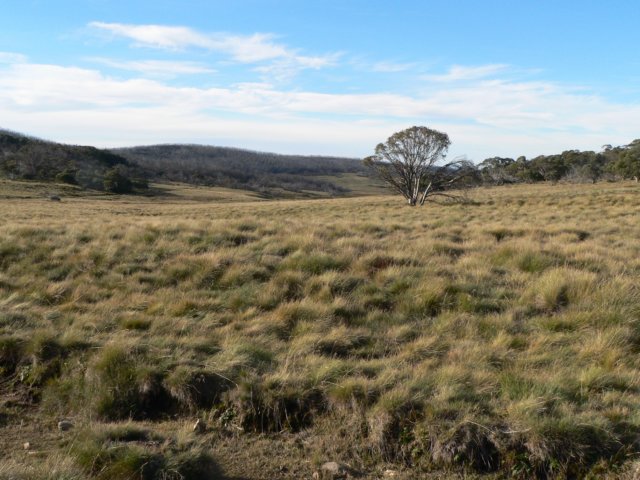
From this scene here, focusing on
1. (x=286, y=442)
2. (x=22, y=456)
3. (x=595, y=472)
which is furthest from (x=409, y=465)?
(x=22, y=456)

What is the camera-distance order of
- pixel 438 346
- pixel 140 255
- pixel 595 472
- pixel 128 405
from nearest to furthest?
pixel 595 472
pixel 128 405
pixel 438 346
pixel 140 255

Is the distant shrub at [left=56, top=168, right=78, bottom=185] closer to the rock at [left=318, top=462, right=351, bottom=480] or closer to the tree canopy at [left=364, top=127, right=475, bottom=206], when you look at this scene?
the tree canopy at [left=364, top=127, right=475, bottom=206]

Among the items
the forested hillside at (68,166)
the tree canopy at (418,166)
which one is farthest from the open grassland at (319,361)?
the forested hillside at (68,166)

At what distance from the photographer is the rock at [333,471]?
3.70 metres

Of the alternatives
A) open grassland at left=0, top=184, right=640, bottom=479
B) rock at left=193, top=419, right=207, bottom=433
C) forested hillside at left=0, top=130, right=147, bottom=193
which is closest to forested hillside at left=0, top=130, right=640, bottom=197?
forested hillside at left=0, top=130, right=147, bottom=193

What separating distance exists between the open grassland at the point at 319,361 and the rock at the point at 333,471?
0.29ft

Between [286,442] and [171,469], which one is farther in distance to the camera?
[286,442]

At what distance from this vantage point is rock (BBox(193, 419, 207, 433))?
14.0 feet

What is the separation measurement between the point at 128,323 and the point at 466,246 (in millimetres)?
6026

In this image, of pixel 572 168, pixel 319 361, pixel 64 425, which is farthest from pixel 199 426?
pixel 572 168

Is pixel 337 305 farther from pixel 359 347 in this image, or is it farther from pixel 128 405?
pixel 128 405

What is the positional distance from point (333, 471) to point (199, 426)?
128 centimetres

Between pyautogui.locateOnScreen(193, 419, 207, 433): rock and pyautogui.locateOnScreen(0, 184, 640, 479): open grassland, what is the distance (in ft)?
0.22

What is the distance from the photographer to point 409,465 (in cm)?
380
